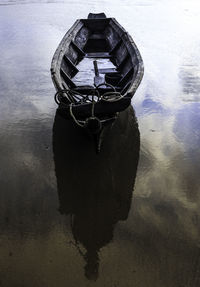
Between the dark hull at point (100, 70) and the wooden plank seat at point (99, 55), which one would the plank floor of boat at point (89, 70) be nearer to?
the dark hull at point (100, 70)

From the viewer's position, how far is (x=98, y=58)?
10.4 metres

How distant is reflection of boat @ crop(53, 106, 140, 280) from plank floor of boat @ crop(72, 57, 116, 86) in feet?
5.24

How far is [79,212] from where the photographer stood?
5.67m

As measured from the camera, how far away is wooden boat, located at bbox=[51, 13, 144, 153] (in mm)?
5613

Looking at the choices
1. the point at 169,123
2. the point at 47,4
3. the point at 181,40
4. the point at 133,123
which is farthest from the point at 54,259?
the point at 47,4

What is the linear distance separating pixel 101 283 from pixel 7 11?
17726mm

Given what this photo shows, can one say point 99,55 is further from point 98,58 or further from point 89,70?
point 89,70

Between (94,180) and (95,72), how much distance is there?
4.20 metres

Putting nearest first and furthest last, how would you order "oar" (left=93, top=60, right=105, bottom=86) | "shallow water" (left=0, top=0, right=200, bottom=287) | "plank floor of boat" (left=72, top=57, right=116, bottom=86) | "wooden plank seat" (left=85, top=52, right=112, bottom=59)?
1. "shallow water" (left=0, top=0, right=200, bottom=287)
2. "oar" (left=93, top=60, right=105, bottom=86)
3. "plank floor of boat" (left=72, top=57, right=116, bottom=86)
4. "wooden plank seat" (left=85, top=52, right=112, bottom=59)

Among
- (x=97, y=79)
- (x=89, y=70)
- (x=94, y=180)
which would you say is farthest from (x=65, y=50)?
(x=94, y=180)

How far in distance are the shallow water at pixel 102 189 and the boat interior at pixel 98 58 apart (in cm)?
98

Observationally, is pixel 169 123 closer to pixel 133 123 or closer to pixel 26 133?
pixel 133 123

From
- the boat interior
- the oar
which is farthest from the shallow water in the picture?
the oar

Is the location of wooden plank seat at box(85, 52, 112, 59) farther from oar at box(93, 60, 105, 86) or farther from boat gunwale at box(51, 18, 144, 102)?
oar at box(93, 60, 105, 86)
